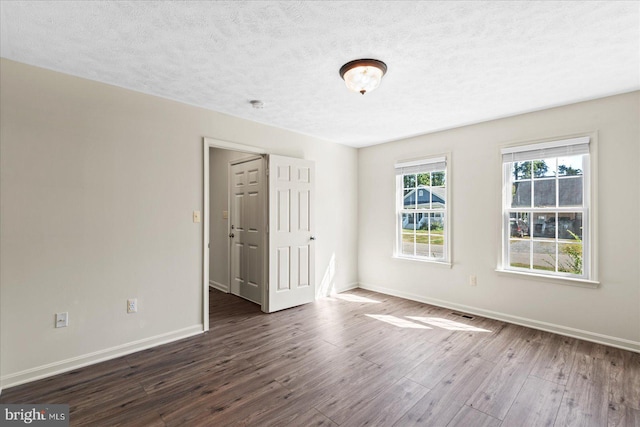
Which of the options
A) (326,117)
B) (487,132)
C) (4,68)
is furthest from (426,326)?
(4,68)

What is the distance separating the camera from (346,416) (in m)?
1.96

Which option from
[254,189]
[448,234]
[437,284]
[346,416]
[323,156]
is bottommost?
[346,416]

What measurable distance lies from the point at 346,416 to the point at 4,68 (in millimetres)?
3557

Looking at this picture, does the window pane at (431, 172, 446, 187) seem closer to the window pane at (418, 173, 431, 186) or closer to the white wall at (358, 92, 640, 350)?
the window pane at (418, 173, 431, 186)

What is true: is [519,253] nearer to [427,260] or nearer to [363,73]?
[427,260]

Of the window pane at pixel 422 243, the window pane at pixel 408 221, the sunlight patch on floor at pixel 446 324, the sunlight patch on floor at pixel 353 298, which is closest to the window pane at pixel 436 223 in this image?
the window pane at pixel 422 243

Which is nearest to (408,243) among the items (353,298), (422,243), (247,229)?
(422,243)

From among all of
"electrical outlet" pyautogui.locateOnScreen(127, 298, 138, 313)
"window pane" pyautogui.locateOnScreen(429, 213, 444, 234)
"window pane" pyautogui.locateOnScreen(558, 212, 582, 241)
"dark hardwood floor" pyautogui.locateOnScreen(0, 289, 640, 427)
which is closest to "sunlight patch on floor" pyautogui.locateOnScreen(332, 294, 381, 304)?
"dark hardwood floor" pyautogui.locateOnScreen(0, 289, 640, 427)

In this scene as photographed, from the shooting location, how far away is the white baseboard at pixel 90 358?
2.30 metres

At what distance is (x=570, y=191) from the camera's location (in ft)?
10.7

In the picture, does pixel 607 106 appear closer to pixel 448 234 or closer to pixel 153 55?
pixel 448 234

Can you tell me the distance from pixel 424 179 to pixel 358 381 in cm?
309

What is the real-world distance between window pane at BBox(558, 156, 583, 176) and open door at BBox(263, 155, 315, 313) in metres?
2.97

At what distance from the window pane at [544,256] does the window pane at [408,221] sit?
1.56m
